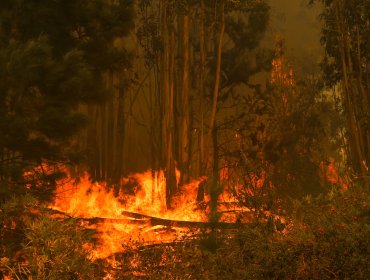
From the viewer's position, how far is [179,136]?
42.5 feet

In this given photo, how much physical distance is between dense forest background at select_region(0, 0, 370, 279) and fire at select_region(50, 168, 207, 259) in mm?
365

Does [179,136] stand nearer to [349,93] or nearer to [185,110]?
[185,110]

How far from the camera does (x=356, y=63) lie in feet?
48.8

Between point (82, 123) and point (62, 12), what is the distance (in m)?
2.18

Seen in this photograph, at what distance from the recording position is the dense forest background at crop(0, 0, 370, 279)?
5109mm

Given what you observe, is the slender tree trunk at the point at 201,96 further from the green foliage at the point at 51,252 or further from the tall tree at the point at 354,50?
the green foliage at the point at 51,252

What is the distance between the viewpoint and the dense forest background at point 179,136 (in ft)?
16.8

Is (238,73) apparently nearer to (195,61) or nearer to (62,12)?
(195,61)

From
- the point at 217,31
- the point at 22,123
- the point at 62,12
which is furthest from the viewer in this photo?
the point at 217,31

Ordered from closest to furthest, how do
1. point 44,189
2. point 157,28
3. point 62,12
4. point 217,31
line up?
point 44,189, point 62,12, point 157,28, point 217,31

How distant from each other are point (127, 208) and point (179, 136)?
300cm

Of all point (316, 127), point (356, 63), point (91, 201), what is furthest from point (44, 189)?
point (316, 127)

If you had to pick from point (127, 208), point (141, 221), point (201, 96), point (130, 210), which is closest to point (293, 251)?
point (141, 221)

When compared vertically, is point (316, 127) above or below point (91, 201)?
above
